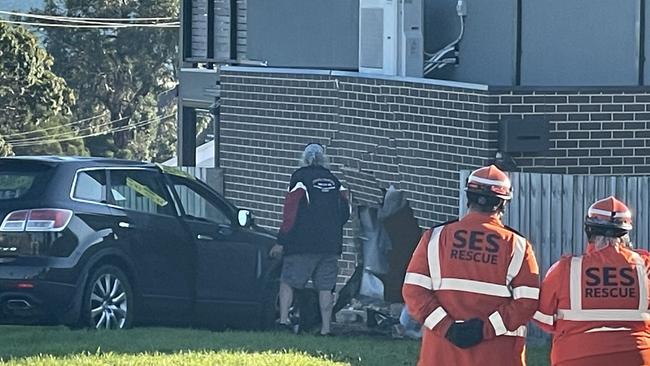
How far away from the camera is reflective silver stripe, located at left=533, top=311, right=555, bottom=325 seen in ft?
22.7

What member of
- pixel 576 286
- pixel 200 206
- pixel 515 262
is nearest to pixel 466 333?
pixel 515 262

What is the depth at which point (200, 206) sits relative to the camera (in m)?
13.6

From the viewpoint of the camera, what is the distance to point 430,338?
6930 mm

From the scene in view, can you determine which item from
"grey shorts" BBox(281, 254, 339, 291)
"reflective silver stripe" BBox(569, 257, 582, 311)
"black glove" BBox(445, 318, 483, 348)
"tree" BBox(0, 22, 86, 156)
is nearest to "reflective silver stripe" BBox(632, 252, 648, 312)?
"reflective silver stripe" BBox(569, 257, 582, 311)

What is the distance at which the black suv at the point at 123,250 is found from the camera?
11633 millimetres

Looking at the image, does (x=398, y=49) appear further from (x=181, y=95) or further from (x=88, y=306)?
(x=181, y=95)

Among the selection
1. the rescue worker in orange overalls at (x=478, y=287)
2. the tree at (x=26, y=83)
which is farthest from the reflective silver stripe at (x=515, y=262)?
the tree at (x=26, y=83)

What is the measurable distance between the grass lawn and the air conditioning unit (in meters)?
3.93

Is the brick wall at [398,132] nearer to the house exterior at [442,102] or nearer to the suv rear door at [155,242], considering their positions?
the house exterior at [442,102]

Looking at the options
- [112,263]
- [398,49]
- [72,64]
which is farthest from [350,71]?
[72,64]

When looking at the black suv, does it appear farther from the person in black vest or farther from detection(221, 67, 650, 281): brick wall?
detection(221, 67, 650, 281): brick wall

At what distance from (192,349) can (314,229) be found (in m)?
2.59

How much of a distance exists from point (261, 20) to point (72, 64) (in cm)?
3980

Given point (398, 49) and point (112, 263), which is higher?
point (398, 49)
